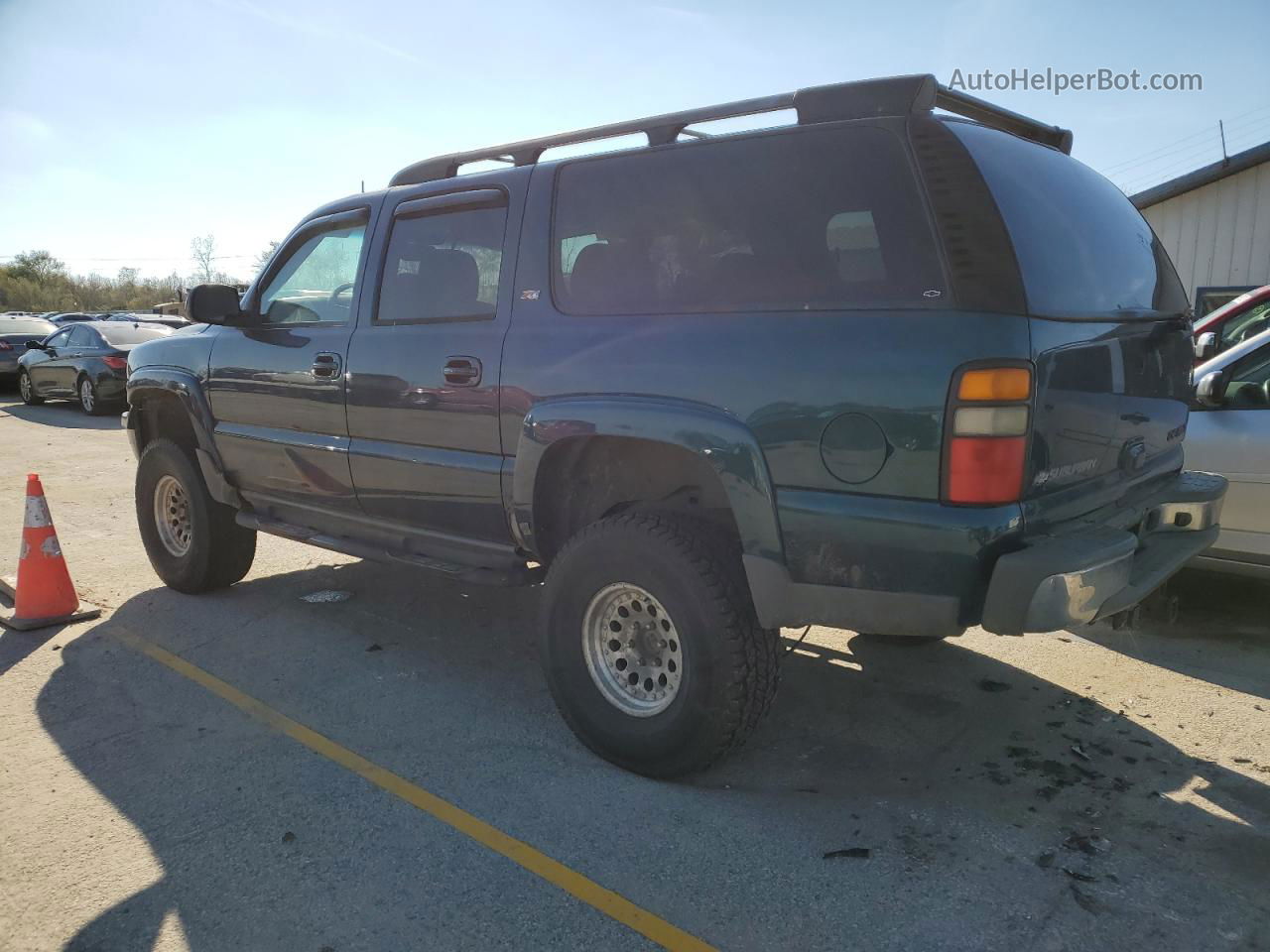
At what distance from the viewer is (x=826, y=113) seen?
302cm

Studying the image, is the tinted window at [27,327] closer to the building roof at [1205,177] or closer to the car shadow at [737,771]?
the car shadow at [737,771]

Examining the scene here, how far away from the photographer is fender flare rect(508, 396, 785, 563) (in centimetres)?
294

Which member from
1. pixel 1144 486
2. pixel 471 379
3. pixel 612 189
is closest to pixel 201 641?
pixel 471 379

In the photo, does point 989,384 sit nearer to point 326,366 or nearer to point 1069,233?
point 1069,233

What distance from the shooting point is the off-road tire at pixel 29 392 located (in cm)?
1714

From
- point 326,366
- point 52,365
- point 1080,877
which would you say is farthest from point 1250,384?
point 52,365

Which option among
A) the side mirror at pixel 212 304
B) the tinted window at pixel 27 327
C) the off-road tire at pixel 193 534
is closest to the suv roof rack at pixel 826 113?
the side mirror at pixel 212 304

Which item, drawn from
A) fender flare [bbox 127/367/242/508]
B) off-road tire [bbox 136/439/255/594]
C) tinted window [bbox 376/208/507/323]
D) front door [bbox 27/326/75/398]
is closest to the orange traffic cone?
off-road tire [bbox 136/439/255/594]

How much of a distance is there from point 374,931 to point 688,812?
A: 3.49 feet

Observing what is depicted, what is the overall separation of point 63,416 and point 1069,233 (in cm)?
1674

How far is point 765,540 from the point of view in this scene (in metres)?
2.96

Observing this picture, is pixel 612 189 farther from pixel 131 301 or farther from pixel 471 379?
pixel 131 301

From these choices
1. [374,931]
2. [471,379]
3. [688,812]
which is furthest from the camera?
[471,379]

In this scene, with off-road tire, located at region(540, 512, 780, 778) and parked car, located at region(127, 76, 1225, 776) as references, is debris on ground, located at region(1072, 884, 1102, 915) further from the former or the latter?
off-road tire, located at region(540, 512, 780, 778)
